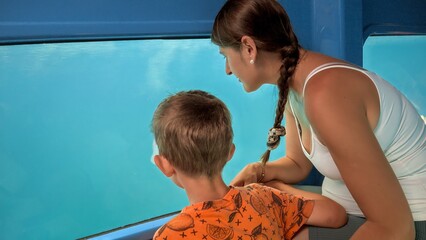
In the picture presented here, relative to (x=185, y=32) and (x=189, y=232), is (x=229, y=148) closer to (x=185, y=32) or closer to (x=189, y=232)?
(x=189, y=232)

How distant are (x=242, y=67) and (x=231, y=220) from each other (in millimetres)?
496

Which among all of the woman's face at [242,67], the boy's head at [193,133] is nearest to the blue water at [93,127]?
the woman's face at [242,67]

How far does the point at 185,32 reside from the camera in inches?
81.8

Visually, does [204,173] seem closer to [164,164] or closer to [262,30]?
[164,164]

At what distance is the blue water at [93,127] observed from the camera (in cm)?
195

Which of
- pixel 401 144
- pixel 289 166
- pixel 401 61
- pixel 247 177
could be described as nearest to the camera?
pixel 401 144

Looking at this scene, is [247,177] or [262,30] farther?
[247,177]

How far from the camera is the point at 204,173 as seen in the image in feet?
4.34

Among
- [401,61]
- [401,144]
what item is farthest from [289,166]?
[401,61]

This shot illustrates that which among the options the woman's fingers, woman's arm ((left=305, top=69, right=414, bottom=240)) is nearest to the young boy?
woman's arm ((left=305, top=69, right=414, bottom=240))

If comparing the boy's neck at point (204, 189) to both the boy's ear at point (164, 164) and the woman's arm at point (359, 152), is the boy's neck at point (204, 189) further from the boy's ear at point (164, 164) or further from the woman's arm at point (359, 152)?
the woman's arm at point (359, 152)

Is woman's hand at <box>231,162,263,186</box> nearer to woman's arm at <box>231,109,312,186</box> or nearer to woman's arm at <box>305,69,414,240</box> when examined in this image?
woman's arm at <box>231,109,312,186</box>

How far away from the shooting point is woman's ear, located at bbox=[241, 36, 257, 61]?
Result: 1507 millimetres

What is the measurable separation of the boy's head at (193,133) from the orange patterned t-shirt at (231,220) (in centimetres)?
9
